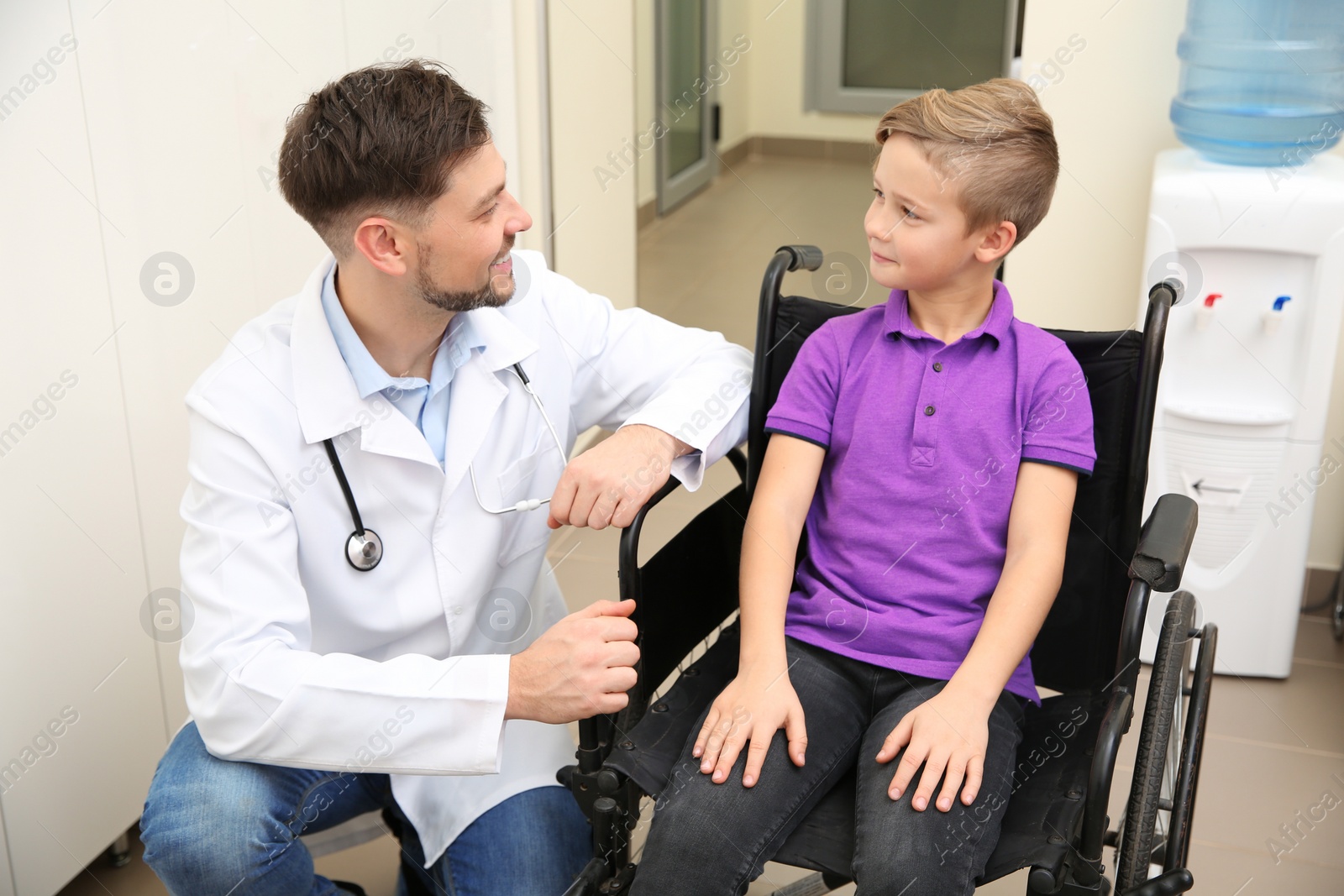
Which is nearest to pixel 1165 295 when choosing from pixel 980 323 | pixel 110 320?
pixel 980 323

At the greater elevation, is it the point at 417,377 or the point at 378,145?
the point at 378,145

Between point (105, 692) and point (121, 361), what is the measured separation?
484mm

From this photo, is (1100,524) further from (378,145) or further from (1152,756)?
(378,145)

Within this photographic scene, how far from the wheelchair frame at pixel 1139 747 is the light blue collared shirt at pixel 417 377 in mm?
286

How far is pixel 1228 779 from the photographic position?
2104 mm

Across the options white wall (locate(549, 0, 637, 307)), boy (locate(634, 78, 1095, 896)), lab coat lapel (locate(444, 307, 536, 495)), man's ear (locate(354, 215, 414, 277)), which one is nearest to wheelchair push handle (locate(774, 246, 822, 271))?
boy (locate(634, 78, 1095, 896))

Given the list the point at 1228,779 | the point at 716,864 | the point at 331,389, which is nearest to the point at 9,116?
the point at 331,389

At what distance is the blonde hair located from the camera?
4.45ft

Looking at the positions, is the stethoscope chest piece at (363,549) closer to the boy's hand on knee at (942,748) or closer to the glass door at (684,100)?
the boy's hand on knee at (942,748)

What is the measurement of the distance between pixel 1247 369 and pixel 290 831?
1.76 metres

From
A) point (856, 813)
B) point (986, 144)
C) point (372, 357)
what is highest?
point (986, 144)

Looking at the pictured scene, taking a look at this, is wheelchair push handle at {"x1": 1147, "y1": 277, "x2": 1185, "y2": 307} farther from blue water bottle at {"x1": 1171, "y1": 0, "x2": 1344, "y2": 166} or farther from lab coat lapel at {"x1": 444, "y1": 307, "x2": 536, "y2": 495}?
blue water bottle at {"x1": 1171, "y1": 0, "x2": 1344, "y2": 166}

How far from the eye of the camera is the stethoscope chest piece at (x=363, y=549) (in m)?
1.40

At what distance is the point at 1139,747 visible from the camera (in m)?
1.29
